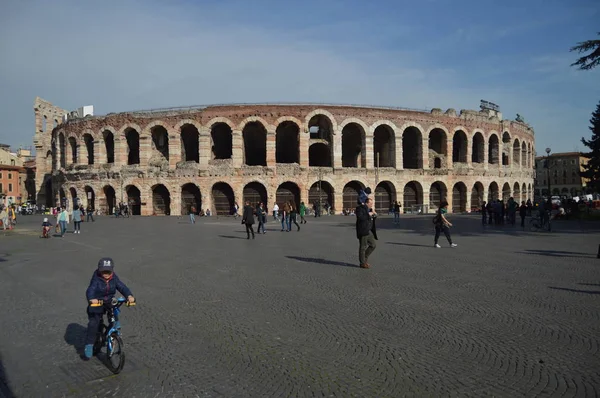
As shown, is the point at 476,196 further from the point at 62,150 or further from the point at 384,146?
the point at 62,150

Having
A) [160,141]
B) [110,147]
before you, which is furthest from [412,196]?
[110,147]

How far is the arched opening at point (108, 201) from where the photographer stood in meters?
36.4

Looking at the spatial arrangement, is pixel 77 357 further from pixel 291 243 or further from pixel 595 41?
pixel 595 41

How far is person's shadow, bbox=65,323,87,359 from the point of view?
4.88 metres

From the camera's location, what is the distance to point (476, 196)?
40.0m

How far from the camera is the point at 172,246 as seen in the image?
46.0 feet

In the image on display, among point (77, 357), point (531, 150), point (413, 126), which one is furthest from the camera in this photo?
point (531, 150)

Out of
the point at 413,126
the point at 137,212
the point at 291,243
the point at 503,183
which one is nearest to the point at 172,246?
the point at 291,243

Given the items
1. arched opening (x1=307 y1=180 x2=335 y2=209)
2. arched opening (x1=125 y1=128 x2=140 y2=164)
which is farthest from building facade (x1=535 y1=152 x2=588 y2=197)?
arched opening (x1=125 y1=128 x2=140 y2=164)

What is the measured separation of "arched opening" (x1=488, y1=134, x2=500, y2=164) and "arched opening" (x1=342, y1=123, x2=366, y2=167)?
1506 cm

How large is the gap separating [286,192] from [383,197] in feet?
30.5

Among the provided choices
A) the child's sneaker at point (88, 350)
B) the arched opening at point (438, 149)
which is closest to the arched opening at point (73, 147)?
the arched opening at point (438, 149)

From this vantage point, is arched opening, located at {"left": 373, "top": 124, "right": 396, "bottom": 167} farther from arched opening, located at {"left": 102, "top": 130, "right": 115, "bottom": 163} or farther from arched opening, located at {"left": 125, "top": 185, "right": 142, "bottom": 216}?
arched opening, located at {"left": 102, "top": 130, "right": 115, "bottom": 163}

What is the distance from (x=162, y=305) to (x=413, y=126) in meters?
33.3
